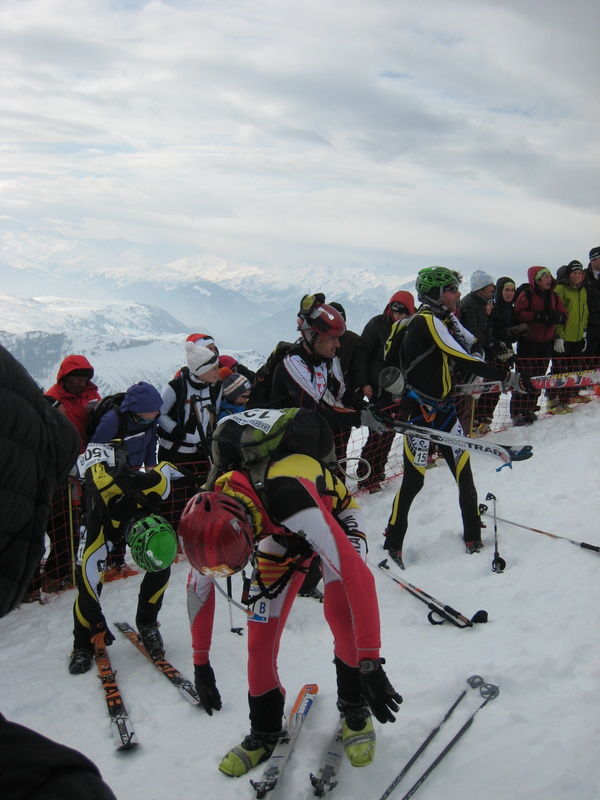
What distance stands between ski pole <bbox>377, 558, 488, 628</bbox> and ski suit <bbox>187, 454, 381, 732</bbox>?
143 cm

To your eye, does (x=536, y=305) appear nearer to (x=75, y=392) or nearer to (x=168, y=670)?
(x=75, y=392)

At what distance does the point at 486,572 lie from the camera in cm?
525

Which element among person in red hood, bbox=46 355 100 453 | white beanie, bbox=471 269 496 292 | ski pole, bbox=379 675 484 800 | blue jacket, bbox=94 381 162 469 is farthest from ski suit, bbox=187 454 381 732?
white beanie, bbox=471 269 496 292

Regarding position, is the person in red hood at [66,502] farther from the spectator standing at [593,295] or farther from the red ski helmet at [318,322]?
the spectator standing at [593,295]

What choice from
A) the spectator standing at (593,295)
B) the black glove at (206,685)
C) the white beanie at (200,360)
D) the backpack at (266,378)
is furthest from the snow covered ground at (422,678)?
the spectator standing at (593,295)

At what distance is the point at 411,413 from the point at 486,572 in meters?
1.64

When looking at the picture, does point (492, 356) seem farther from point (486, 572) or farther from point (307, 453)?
point (307, 453)

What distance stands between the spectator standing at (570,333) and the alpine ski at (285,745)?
23.7 feet

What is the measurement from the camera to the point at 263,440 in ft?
10.3

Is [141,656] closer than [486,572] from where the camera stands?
Yes

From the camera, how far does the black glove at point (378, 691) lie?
115 inches

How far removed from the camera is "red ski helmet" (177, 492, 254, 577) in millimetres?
2762

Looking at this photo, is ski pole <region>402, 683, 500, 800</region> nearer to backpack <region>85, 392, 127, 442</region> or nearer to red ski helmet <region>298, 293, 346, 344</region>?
red ski helmet <region>298, 293, 346, 344</region>

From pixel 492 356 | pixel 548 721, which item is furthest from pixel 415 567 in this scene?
pixel 492 356
